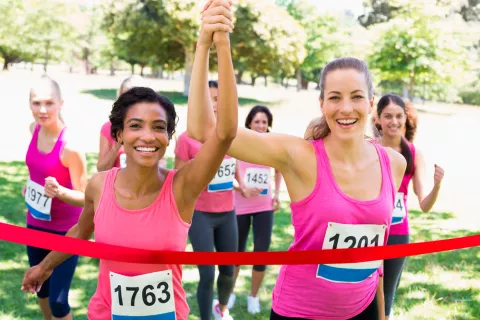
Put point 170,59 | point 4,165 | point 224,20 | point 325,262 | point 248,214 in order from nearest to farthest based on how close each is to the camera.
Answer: point 224,20 < point 325,262 < point 248,214 < point 4,165 < point 170,59

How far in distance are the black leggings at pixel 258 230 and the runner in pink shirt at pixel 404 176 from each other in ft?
4.19

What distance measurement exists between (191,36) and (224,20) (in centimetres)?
2581

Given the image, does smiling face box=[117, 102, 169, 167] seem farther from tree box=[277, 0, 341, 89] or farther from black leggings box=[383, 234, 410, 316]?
tree box=[277, 0, 341, 89]

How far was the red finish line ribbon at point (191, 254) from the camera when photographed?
1815mm

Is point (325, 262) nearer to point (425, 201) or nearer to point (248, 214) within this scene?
point (425, 201)

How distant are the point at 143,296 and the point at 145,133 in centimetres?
63

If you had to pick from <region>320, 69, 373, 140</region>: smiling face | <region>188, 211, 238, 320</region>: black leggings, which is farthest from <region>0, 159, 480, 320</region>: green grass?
<region>320, 69, 373, 140</region>: smiling face

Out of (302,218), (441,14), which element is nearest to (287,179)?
(302,218)

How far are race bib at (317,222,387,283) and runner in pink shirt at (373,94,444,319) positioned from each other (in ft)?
4.61

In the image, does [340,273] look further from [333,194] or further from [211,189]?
[211,189]

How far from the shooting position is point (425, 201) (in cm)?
371

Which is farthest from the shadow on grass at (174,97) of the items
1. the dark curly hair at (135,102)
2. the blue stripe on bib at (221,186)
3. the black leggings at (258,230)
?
the dark curly hair at (135,102)

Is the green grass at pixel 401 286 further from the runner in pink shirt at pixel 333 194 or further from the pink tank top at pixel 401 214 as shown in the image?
the runner in pink shirt at pixel 333 194

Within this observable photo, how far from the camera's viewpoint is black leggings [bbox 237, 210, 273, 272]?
186 inches
